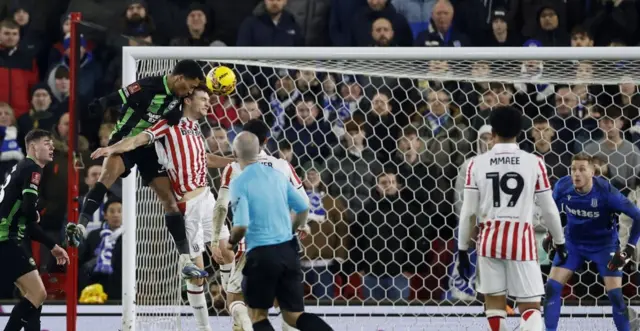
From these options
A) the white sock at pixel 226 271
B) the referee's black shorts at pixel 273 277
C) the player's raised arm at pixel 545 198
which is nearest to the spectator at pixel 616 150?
the player's raised arm at pixel 545 198

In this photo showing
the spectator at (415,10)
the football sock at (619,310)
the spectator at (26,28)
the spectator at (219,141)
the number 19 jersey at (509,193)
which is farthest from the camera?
the spectator at (26,28)

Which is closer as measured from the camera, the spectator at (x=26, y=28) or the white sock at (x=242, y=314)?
the white sock at (x=242, y=314)

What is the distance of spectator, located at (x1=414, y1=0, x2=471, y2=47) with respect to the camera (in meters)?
12.1

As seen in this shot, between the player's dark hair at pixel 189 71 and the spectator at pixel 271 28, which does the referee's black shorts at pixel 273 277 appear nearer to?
the player's dark hair at pixel 189 71

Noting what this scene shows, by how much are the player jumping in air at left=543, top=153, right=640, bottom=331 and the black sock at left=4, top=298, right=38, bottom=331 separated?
12.8 ft

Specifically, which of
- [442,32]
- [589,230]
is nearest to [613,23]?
[442,32]

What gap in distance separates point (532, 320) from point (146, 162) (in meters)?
3.01

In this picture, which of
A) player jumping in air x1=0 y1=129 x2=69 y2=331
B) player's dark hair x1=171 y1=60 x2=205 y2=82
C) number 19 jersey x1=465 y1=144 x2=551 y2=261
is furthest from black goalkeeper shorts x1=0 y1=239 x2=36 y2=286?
number 19 jersey x1=465 y1=144 x2=551 y2=261

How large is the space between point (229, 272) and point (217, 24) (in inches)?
170

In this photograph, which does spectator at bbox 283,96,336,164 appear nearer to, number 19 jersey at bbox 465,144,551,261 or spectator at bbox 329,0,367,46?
spectator at bbox 329,0,367,46

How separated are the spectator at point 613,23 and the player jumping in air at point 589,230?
284 cm

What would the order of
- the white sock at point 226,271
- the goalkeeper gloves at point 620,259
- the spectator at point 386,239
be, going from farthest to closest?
1. the spectator at point 386,239
2. the goalkeeper gloves at point 620,259
3. the white sock at point 226,271

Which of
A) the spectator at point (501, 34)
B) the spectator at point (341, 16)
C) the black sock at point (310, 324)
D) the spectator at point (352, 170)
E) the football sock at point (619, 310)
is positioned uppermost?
the spectator at point (341, 16)

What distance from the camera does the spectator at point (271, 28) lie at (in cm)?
1232
